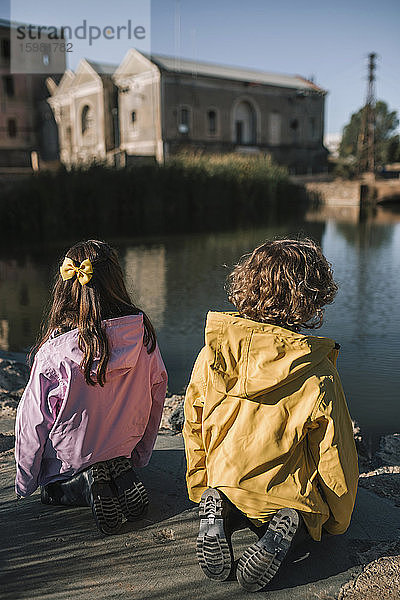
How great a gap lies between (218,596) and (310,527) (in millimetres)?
362

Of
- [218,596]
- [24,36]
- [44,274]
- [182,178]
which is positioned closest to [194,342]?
[218,596]

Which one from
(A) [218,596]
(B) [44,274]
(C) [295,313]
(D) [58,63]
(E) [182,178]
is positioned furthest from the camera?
(D) [58,63]

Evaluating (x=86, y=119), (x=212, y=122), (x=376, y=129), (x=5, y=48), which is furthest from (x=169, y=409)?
(x=376, y=129)

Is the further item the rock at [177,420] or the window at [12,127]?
the window at [12,127]

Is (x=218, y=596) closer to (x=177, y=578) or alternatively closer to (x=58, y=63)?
(x=177, y=578)

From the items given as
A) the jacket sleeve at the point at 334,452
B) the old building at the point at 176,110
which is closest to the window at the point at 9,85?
the old building at the point at 176,110

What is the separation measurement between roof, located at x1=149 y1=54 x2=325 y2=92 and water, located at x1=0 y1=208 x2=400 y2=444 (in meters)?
18.5

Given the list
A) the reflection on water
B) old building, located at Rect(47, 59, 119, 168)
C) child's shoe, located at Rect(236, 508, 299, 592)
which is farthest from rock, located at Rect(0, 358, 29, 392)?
old building, located at Rect(47, 59, 119, 168)

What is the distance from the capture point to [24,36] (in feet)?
106

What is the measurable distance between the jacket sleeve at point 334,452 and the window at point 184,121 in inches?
1234

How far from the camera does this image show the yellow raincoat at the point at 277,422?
1714 millimetres

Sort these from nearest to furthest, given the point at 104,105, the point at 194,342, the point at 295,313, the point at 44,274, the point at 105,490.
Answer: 1. the point at 295,313
2. the point at 105,490
3. the point at 194,342
4. the point at 44,274
5. the point at 104,105

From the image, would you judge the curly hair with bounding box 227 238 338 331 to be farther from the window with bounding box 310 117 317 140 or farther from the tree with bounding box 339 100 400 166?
the tree with bounding box 339 100 400 166

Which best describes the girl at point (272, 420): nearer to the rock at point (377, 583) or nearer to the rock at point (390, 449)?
the rock at point (377, 583)
